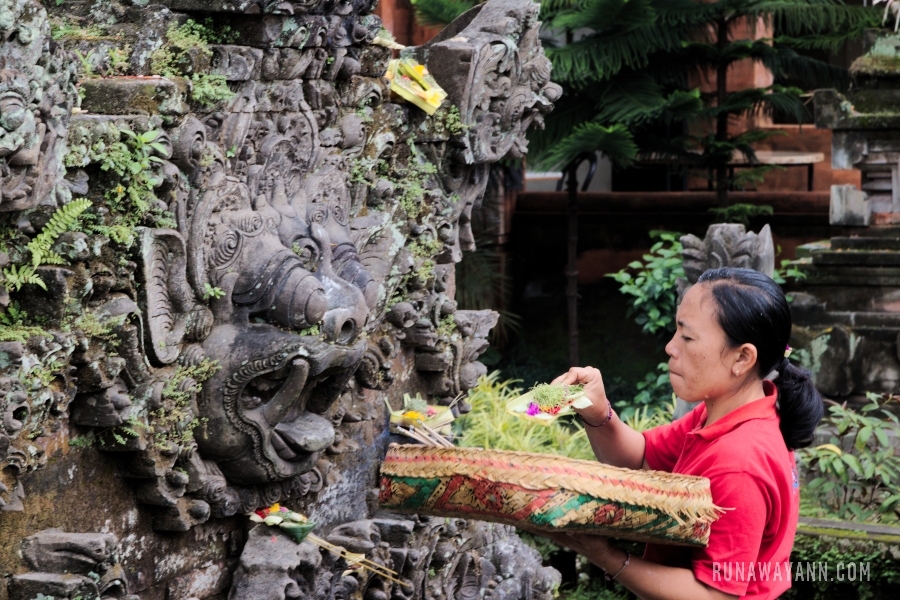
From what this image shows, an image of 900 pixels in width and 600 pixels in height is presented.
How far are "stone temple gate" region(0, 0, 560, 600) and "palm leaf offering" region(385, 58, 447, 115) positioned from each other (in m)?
0.08

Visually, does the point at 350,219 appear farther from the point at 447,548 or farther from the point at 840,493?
the point at 840,493

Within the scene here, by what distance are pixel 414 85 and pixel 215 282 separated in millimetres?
1297

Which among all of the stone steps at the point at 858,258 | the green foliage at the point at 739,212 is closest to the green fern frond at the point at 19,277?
the stone steps at the point at 858,258

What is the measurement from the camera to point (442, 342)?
14.0 ft

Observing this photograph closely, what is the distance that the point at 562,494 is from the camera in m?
2.64

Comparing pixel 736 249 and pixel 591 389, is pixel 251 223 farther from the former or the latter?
pixel 736 249

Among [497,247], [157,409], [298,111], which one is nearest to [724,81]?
[497,247]

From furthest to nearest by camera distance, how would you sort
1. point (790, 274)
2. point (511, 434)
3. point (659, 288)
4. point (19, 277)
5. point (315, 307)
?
1. point (659, 288)
2. point (790, 274)
3. point (511, 434)
4. point (315, 307)
5. point (19, 277)

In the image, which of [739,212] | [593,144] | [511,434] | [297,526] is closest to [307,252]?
[297,526]

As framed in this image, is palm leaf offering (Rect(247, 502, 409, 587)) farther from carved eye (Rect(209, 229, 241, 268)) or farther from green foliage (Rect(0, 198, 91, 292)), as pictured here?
green foliage (Rect(0, 198, 91, 292))

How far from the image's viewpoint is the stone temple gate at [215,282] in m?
2.44

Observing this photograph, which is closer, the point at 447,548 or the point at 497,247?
the point at 447,548

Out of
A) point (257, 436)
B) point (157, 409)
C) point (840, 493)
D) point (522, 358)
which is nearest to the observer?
point (157, 409)

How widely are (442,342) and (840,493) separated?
291 centimetres
